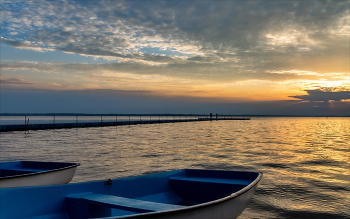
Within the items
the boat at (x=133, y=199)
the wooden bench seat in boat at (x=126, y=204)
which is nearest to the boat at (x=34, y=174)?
the boat at (x=133, y=199)

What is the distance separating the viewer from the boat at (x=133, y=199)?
6125mm

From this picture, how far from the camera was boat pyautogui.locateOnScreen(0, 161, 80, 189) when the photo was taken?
878cm

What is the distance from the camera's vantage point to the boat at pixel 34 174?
878 cm

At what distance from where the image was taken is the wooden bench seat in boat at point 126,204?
6045 millimetres

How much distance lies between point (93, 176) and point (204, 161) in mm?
9067

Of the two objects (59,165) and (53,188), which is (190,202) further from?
(59,165)

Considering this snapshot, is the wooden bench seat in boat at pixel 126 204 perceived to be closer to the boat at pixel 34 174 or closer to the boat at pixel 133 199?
the boat at pixel 133 199

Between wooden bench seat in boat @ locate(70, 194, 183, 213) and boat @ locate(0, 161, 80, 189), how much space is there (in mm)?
3114

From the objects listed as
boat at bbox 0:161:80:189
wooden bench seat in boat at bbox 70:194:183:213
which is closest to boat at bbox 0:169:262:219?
wooden bench seat in boat at bbox 70:194:183:213

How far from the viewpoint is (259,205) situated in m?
11.3

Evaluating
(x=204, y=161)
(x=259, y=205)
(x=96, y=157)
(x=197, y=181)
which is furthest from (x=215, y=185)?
(x=96, y=157)

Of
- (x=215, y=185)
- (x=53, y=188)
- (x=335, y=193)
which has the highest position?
(x=53, y=188)

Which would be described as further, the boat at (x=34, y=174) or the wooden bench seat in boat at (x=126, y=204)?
the boat at (x=34, y=174)

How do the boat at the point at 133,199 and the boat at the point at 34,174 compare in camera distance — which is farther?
the boat at the point at 34,174
